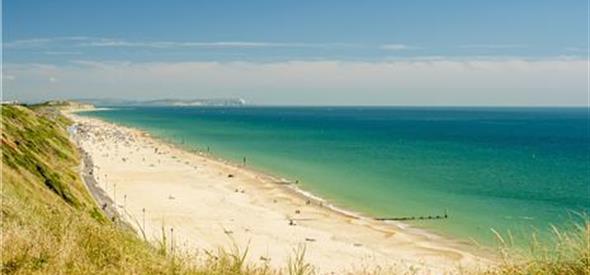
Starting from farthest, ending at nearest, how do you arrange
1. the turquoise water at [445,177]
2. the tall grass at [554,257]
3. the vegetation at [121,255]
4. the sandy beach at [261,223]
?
the turquoise water at [445,177] < the sandy beach at [261,223] < the vegetation at [121,255] < the tall grass at [554,257]

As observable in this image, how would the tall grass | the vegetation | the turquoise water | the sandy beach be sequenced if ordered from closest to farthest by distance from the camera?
the tall grass, the vegetation, the sandy beach, the turquoise water

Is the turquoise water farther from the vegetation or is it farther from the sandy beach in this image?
the vegetation

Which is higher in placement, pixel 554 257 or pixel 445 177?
pixel 554 257

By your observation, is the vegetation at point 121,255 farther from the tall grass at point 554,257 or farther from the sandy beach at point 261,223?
the sandy beach at point 261,223

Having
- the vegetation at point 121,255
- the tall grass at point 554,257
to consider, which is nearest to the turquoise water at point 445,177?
the tall grass at point 554,257

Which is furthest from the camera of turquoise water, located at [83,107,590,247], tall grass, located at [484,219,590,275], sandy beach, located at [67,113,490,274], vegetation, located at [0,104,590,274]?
turquoise water, located at [83,107,590,247]

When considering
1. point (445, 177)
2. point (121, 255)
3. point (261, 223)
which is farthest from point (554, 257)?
point (445, 177)

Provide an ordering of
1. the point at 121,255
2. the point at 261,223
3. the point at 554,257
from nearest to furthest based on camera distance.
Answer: the point at 554,257 < the point at 121,255 < the point at 261,223

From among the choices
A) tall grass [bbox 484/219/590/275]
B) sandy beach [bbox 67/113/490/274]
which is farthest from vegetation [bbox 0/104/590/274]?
sandy beach [bbox 67/113/490/274]

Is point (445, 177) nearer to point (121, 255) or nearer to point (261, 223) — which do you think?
point (261, 223)

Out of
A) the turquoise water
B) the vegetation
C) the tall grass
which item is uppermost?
the tall grass
